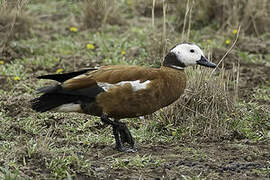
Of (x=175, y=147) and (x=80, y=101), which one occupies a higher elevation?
(x=80, y=101)

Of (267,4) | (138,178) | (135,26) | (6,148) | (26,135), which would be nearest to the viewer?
(138,178)

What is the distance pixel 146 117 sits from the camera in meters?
6.15

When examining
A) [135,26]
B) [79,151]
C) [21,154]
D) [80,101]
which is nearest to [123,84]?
[80,101]

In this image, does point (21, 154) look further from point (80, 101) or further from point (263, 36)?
point (263, 36)

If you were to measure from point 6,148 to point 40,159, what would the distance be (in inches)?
21.5

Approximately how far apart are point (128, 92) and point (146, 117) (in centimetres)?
128

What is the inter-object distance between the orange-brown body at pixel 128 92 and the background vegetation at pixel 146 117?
409 mm

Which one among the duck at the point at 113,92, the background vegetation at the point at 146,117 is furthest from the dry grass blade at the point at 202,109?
the duck at the point at 113,92

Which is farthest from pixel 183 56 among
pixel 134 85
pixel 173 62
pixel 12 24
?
pixel 12 24

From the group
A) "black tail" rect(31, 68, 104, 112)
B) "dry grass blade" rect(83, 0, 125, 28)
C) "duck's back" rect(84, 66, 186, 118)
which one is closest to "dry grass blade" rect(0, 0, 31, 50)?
"dry grass blade" rect(83, 0, 125, 28)

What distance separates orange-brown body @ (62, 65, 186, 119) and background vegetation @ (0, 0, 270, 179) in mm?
409

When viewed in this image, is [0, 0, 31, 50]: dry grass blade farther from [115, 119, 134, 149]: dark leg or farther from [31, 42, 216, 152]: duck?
[115, 119, 134, 149]: dark leg

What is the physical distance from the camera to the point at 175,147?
520 cm

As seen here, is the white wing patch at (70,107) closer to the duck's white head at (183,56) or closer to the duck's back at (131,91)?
the duck's back at (131,91)
